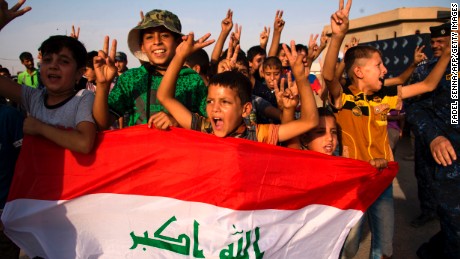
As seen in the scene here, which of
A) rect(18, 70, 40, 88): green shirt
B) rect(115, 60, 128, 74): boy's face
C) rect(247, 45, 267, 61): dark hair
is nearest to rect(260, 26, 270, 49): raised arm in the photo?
rect(247, 45, 267, 61): dark hair

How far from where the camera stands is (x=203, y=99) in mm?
3107

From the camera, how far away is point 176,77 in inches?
103

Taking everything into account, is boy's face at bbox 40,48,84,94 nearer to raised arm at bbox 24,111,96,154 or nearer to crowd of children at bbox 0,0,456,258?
crowd of children at bbox 0,0,456,258

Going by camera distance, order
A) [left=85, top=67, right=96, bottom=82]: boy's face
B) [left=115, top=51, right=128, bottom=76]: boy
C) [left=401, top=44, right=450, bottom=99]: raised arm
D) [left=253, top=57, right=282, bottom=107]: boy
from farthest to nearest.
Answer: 1. [left=115, top=51, right=128, bottom=76]: boy
2. [left=85, top=67, right=96, bottom=82]: boy's face
3. [left=253, top=57, right=282, bottom=107]: boy
4. [left=401, top=44, right=450, bottom=99]: raised arm

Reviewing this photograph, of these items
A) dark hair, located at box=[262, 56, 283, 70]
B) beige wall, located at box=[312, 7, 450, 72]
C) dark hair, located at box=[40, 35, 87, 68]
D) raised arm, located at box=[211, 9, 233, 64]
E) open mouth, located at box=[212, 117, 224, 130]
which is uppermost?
beige wall, located at box=[312, 7, 450, 72]

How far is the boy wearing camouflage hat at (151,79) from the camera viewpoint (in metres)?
2.94

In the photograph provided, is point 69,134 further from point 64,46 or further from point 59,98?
point 64,46

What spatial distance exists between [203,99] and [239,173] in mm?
826

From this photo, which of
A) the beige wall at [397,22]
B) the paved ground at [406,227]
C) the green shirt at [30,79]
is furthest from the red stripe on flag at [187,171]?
the beige wall at [397,22]

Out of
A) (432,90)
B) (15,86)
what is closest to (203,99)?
(15,86)

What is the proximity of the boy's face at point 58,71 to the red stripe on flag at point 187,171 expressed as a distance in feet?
1.27

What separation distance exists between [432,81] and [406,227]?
7.00ft

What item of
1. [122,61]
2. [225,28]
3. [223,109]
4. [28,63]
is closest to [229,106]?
[223,109]

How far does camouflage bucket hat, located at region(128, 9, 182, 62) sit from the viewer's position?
293 centimetres
